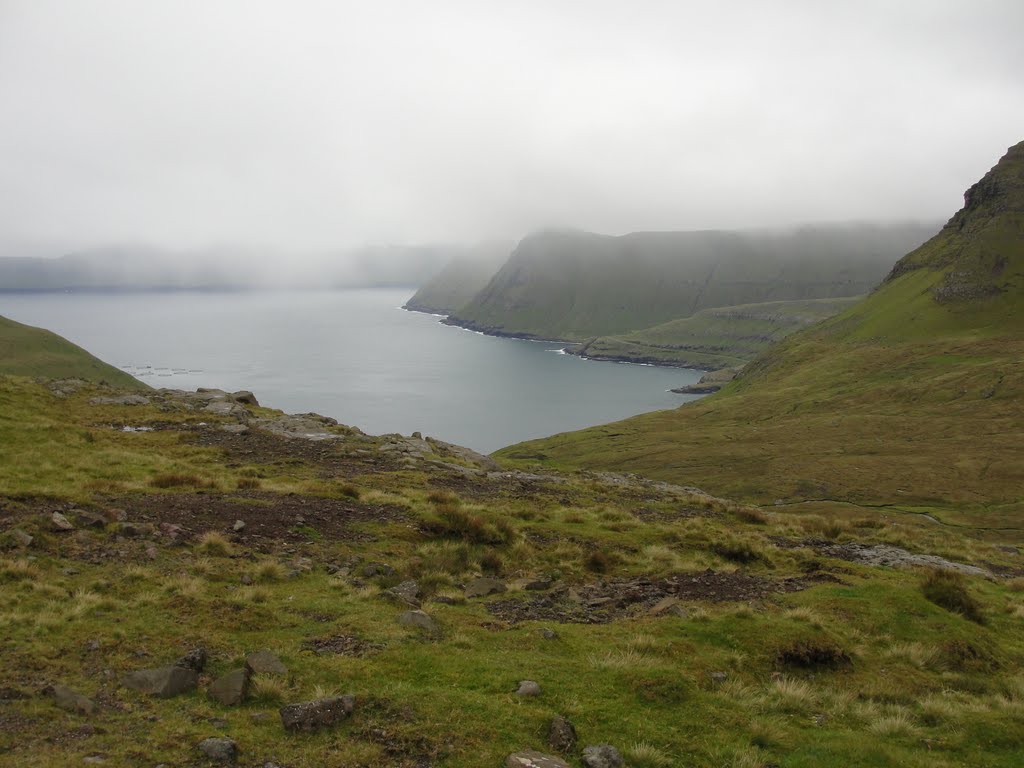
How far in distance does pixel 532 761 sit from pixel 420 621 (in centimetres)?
545

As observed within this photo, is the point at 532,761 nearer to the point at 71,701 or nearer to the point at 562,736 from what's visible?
the point at 562,736

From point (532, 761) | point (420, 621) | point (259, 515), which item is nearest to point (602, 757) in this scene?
point (532, 761)

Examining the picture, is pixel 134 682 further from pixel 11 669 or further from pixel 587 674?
pixel 587 674

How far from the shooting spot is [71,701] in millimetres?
9336

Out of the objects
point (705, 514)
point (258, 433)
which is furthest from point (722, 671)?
point (258, 433)

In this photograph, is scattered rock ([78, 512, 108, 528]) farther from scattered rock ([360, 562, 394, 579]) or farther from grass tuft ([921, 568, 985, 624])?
grass tuft ([921, 568, 985, 624])

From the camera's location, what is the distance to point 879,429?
116 m

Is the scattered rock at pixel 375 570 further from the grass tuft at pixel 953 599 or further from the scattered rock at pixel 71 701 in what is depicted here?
the grass tuft at pixel 953 599

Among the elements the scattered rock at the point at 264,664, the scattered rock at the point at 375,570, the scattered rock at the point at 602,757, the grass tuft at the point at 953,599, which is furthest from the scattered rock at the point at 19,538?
the grass tuft at the point at 953,599

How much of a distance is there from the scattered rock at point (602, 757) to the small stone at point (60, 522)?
48.0ft

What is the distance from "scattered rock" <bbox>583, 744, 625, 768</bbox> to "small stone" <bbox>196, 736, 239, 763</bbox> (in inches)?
185

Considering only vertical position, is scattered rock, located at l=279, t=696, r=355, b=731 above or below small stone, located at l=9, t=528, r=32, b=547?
below

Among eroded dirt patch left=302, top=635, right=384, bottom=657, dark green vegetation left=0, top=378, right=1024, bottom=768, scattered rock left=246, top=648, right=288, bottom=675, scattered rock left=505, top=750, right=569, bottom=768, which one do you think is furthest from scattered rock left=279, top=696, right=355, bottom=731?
scattered rock left=505, top=750, right=569, bottom=768

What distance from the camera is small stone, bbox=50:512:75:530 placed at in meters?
16.8
